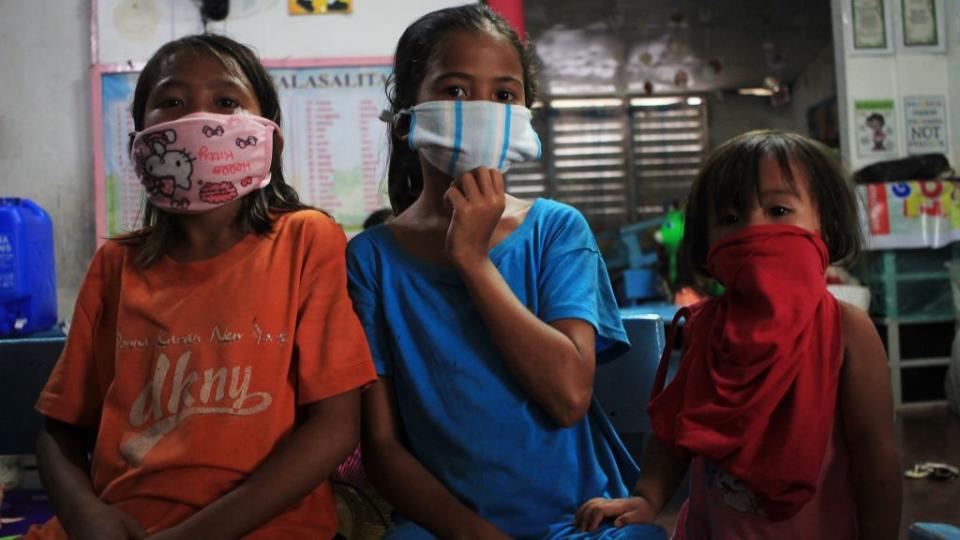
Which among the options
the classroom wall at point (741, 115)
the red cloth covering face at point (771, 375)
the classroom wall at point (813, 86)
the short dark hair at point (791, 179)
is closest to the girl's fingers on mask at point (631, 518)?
the red cloth covering face at point (771, 375)

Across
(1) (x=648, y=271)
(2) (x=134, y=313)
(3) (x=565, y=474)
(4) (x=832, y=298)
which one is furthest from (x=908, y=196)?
(2) (x=134, y=313)

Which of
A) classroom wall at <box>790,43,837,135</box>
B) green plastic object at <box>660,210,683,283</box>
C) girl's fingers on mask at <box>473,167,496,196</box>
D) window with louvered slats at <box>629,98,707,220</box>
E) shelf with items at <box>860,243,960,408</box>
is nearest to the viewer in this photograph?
girl's fingers on mask at <box>473,167,496,196</box>

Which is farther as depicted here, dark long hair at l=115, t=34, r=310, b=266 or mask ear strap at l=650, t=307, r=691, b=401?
mask ear strap at l=650, t=307, r=691, b=401

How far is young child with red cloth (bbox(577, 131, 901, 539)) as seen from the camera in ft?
4.35

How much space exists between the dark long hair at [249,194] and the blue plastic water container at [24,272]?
1825mm

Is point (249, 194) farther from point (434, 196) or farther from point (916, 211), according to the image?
point (916, 211)

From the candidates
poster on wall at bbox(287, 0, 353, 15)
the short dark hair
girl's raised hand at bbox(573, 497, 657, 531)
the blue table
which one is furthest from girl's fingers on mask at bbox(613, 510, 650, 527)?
poster on wall at bbox(287, 0, 353, 15)

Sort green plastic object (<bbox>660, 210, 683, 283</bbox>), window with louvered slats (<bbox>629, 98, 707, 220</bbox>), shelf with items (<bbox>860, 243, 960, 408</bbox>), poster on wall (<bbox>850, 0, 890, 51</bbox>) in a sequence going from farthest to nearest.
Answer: window with louvered slats (<bbox>629, 98, 707, 220</bbox>) → green plastic object (<bbox>660, 210, 683, 283</bbox>) → poster on wall (<bbox>850, 0, 890, 51</bbox>) → shelf with items (<bbox>860, 243, 960, 408</bbox>)

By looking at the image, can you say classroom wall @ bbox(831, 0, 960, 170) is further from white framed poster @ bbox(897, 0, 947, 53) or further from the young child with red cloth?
the young child with red cloth

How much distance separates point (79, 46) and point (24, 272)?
1.08m

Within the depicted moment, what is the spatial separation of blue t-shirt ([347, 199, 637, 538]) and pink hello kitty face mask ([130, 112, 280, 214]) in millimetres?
260

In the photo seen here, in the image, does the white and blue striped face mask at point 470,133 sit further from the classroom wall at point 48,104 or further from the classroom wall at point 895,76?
the classroom wall at point 895,76

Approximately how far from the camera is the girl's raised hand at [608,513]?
4.27 ft

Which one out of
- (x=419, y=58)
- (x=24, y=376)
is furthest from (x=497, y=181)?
(x=24, y=376)
